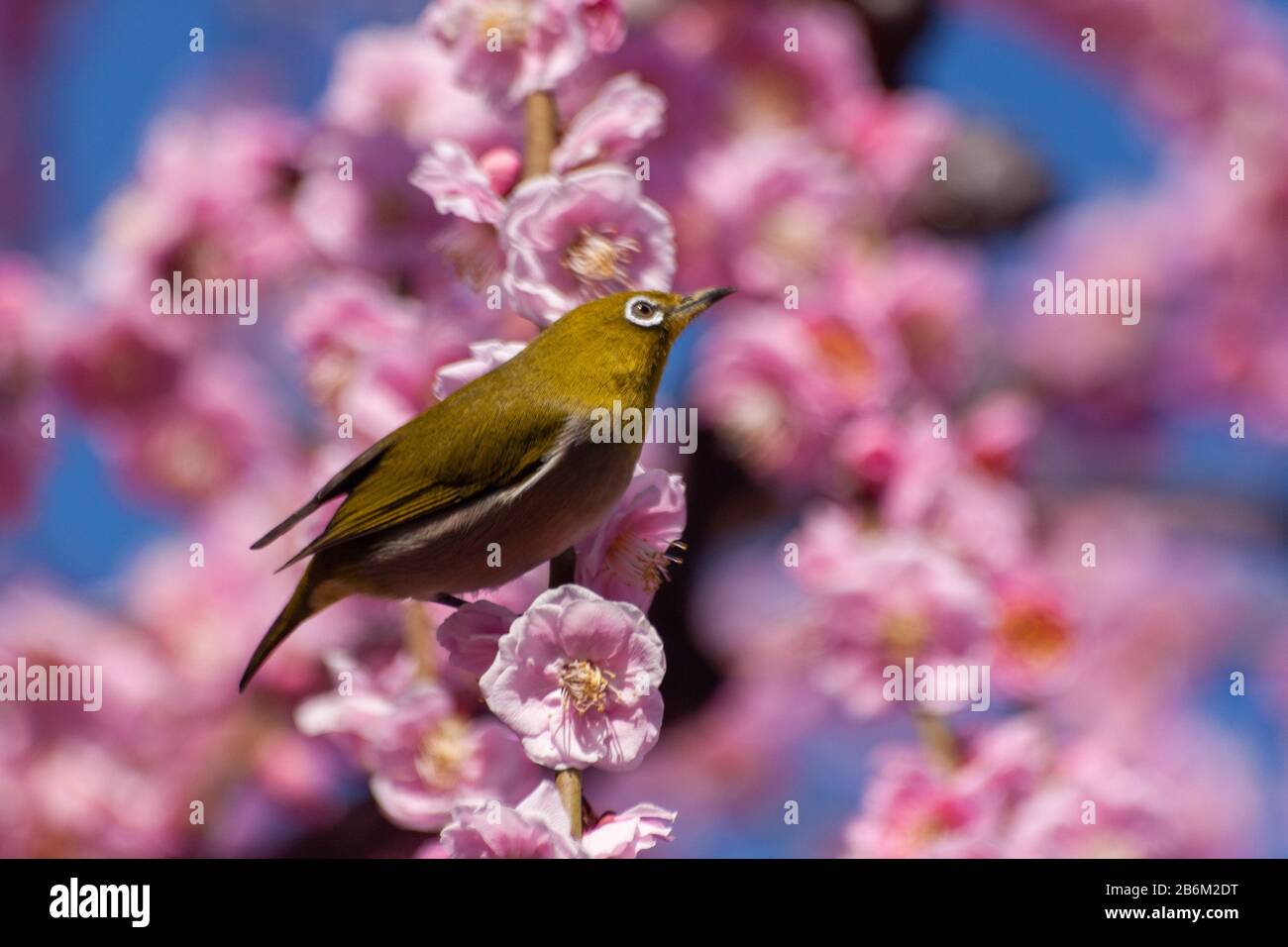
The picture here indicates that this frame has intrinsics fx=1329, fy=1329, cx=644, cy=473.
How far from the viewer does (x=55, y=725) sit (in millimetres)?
3277

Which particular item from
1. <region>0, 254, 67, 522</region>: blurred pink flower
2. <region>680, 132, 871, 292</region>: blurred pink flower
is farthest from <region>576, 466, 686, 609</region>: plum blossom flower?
<region>0, 254, 67, 522</region>: blurred pink flower

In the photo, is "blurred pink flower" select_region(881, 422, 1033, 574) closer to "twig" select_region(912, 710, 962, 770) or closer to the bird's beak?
"twig" select_region(912, 710, 962, 770)

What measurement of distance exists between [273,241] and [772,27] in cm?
114

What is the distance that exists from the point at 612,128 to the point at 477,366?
351 mm

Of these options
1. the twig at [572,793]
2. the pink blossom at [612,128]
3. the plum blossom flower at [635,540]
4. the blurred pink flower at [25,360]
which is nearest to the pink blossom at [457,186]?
the pink blossom at [612,128]

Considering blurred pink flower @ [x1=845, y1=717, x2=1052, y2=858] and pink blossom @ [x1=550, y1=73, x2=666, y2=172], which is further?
blurred pink flower @ [x1=845, y1=717, x2=1052, y2=858]

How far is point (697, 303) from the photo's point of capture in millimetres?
1454

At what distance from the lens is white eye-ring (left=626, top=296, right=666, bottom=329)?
140 cm

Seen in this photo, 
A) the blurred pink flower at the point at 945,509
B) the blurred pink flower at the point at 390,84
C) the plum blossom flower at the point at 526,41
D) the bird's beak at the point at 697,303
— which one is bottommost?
the blurred pink flower at the point at 945,509

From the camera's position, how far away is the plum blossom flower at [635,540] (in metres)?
1.36

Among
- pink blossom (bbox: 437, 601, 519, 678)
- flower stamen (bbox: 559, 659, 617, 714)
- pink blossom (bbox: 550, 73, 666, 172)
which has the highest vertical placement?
pink blossom (bbox: 550, 73, 666, 172)

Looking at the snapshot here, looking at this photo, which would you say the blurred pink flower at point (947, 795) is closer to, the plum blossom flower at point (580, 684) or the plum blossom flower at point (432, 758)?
the plum blossom flower at point (432, 758)

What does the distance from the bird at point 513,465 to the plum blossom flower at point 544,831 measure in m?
0.28

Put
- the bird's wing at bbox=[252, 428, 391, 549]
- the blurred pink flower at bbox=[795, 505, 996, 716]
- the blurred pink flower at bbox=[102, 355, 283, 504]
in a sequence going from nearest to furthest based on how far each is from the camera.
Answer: the bird's wing at bbox=[252, 428, 391, 549] → the blurred pink flower at bbox=[795, 505, 996, 716] → the blurred pink flower at bbox=[102, 355, 283, 504]
